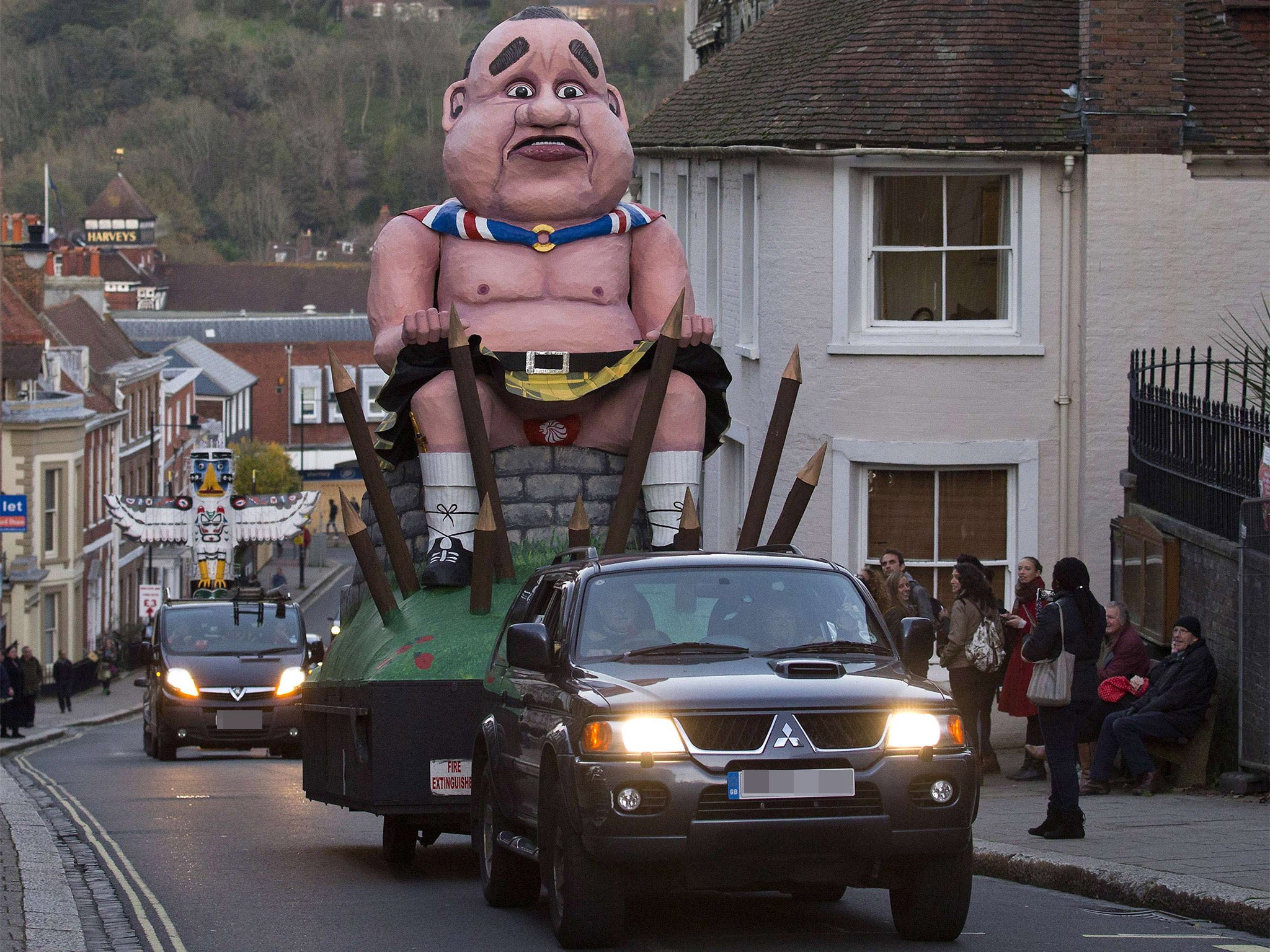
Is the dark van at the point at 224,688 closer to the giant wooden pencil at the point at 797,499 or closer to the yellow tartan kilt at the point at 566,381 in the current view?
the yellow tartan kilt at the point at 566,381

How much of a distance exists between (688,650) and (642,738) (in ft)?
2.57

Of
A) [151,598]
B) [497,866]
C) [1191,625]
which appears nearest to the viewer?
[497,866]

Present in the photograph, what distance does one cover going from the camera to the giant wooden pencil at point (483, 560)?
10.9 m

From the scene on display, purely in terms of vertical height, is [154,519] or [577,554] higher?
[577,554]

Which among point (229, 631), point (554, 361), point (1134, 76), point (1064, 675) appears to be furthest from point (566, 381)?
point (229, 631)

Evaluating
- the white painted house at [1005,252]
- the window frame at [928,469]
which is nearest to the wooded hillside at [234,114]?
the white painted house at [1005,252]

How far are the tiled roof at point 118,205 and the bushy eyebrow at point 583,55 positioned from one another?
14819cm

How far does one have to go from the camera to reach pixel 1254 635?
13.2 metres

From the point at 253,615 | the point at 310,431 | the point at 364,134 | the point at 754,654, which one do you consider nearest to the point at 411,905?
the point at 754,654

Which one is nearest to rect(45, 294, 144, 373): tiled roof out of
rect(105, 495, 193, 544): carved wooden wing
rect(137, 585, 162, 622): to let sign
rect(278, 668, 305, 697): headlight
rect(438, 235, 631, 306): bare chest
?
rect(137, 585, 162, 622): to let sign

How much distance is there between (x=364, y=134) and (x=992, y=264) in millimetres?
166950

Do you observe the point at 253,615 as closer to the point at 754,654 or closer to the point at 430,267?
the point at 430,267

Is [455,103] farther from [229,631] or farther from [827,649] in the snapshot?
[229,631]

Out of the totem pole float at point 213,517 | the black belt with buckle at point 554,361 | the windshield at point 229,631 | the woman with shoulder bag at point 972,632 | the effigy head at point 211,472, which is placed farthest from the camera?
the effigy head at point 211,472
